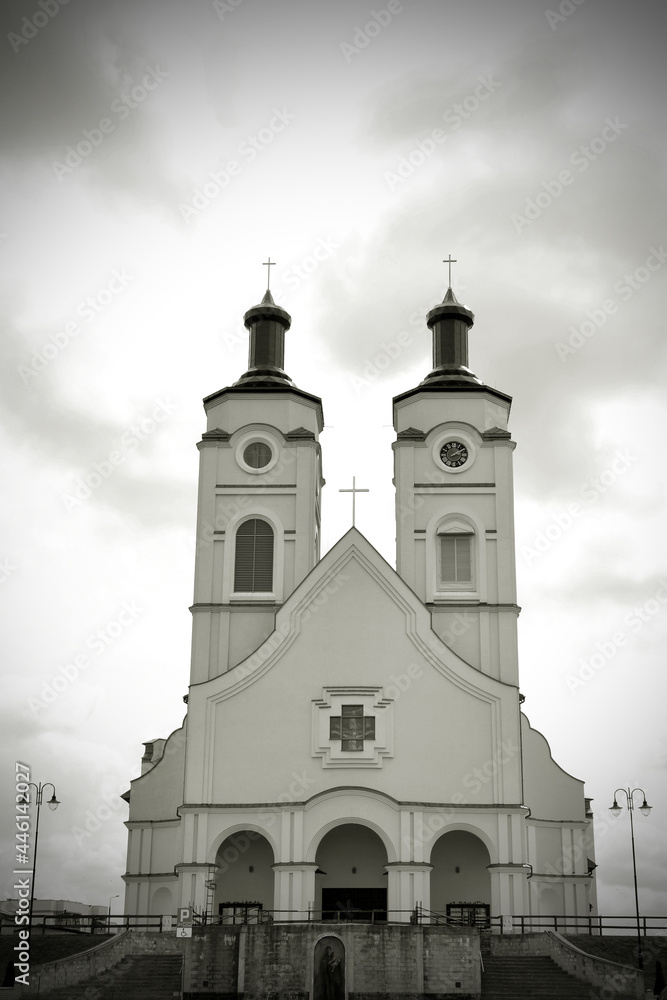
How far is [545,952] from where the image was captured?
104 feet

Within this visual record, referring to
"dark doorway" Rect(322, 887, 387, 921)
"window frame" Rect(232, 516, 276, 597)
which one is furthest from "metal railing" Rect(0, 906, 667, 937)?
"window frame" Rect(232, 516, 276, 597)

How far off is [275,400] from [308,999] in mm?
20213

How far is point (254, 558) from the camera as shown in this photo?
40.9m

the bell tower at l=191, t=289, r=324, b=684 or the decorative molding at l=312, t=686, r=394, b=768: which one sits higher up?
the bell tower at l=191, t=289, r=324, b=684

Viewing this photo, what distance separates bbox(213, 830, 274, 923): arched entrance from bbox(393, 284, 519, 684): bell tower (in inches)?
346

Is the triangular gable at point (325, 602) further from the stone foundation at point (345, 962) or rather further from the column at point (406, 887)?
the stone foundation at point (345, 962)

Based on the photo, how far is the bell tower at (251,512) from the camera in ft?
131

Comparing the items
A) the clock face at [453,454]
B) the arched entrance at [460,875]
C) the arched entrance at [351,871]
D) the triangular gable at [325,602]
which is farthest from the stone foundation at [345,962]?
the clock face at [453,454]

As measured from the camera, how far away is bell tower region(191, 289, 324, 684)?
40000mm

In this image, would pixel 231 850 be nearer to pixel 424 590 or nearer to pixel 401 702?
pixel 401 702

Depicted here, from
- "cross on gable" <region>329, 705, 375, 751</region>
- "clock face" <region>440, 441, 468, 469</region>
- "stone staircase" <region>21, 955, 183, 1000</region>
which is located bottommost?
"stone staircase" <region>21, 955, 183, 1000</region>

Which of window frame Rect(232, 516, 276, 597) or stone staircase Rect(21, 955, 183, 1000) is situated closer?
stone staircase Rect(21, 955, 183, 1000)

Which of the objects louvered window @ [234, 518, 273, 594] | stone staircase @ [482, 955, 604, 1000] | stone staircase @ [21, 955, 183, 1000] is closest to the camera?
stone staircase @ [482, 955, 604, 1000]

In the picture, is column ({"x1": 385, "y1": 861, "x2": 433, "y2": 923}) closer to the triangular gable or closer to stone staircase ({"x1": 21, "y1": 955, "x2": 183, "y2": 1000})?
the triangular gable
